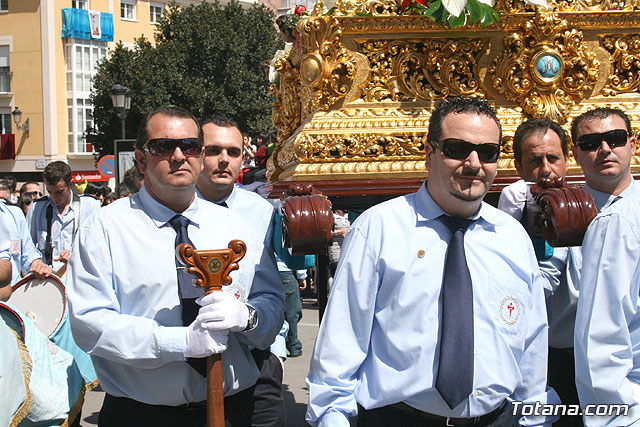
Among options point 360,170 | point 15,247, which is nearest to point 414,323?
point 360,170

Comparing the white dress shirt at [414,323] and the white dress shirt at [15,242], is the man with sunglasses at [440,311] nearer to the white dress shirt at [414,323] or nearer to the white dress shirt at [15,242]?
the white dress shirt at [414,323]

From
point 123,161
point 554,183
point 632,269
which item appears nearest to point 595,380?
point 632,269

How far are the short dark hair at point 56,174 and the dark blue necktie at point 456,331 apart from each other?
5.31 meters

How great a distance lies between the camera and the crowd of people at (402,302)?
2344mm

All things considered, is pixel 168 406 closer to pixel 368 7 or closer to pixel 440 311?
pixel 440 311

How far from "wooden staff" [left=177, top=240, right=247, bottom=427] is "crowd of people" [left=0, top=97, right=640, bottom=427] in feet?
0.15

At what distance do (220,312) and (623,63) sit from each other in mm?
2598

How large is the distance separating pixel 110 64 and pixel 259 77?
→ 659cm

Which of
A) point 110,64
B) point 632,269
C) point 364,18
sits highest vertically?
point 110,64

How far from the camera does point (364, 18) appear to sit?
365 cm

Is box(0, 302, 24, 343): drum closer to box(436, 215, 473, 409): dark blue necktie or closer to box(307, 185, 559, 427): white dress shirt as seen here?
box(307, 185, 559, 427): white dress shirt

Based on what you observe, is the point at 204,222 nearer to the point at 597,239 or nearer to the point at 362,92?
the point at 362,92

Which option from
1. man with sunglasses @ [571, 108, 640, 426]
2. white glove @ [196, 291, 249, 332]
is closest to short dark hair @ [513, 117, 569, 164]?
man with sunglasses @ [571, 108, 640, 426]

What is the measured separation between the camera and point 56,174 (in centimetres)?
684
